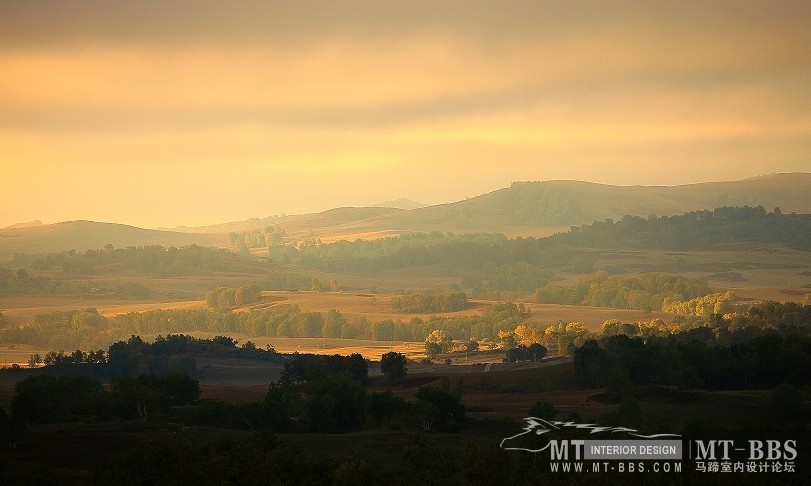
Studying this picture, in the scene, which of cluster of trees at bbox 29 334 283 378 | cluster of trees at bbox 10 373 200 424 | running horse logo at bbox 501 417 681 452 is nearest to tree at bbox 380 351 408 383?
cluster of trees at bbox 10 373 200 424

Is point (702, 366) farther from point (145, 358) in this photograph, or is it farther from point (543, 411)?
point (145, 358)

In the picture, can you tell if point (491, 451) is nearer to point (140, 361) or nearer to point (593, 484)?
point (593, 484)

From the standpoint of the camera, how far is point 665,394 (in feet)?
322

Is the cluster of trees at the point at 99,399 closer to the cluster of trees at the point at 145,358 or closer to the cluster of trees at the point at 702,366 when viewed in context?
the cluster of trees at the point at 145,358

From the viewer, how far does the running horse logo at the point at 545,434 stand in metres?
64.6

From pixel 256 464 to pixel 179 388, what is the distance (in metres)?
42.8

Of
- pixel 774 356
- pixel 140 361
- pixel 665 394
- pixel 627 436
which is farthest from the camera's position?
pixel 140 361

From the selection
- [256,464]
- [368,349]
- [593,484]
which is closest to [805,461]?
[593,484]

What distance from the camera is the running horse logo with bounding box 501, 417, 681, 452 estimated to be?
64.6 m

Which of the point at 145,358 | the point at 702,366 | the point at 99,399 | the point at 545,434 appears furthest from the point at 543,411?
the point at 145,358

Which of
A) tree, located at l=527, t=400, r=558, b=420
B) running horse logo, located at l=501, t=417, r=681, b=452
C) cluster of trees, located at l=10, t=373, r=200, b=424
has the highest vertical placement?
cluster of trees, located at l=10, t=373, r=200, b=424

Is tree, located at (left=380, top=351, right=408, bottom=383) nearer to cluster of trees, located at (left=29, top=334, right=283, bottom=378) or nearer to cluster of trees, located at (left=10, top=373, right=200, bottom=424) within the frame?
cluster of trees, located at (left=10, top=373, right=200, bottom=424)

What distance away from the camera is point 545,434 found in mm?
A: 67938

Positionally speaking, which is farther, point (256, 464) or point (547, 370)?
point (547, 370)
